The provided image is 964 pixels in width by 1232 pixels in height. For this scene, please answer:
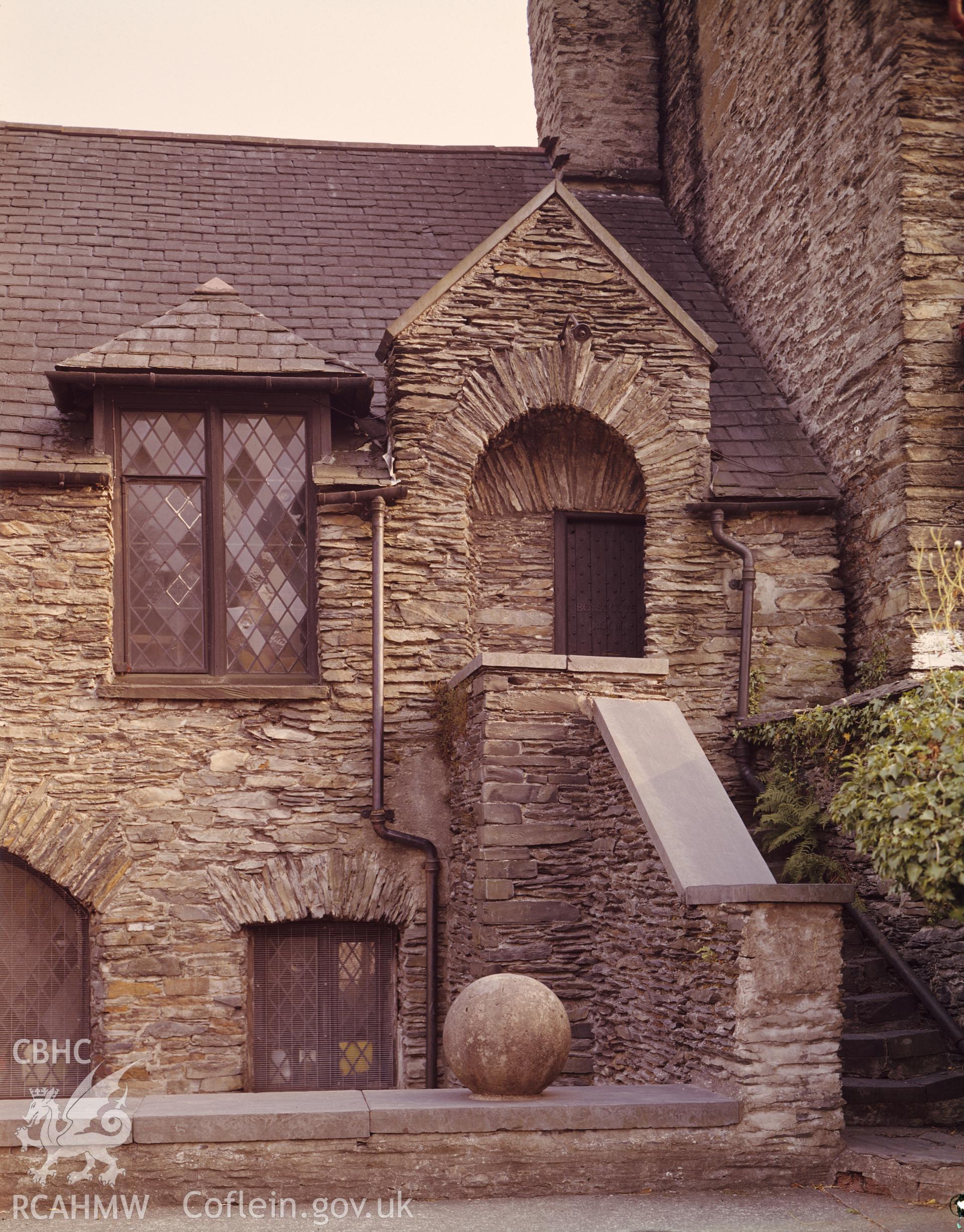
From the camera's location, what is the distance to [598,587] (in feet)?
39.8

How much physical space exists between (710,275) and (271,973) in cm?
861

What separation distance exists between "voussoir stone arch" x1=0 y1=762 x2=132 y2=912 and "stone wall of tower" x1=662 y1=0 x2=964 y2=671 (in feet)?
20.7

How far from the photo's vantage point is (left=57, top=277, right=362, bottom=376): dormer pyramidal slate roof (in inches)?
434

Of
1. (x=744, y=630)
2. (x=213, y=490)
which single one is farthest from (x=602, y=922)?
(x=213, y=490)

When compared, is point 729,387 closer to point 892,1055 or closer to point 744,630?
point 744,630

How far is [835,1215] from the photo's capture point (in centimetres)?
697

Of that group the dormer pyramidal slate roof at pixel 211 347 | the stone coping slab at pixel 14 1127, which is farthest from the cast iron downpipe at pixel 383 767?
the stone coping slab at pixel 14 1127

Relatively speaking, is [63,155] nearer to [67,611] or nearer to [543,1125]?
[67,611]

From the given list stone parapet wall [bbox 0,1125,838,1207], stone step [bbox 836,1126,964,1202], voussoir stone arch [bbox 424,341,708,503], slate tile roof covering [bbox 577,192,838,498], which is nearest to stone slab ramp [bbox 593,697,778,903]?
stone parapet wall [bbox 0,1125,838,1207]

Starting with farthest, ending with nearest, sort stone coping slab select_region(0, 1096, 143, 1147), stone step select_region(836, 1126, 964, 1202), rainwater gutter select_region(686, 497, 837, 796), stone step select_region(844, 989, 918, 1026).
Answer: rainwater gutter select_region(686, 497, 837, 796), stone step select_region(844, 989, 918, 1026), stone step select_region(836, 1126, 964, 1202), stone coping slab select_region(0, 1096, 143, 1147)

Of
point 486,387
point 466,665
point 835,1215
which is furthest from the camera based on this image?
point 486,387

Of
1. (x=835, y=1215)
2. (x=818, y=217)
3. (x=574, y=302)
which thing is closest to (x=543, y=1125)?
(x=835, y=1215)

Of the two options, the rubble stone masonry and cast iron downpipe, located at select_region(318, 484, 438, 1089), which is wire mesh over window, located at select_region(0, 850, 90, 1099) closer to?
the rubble stone masonry

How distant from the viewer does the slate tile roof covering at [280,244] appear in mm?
12062
